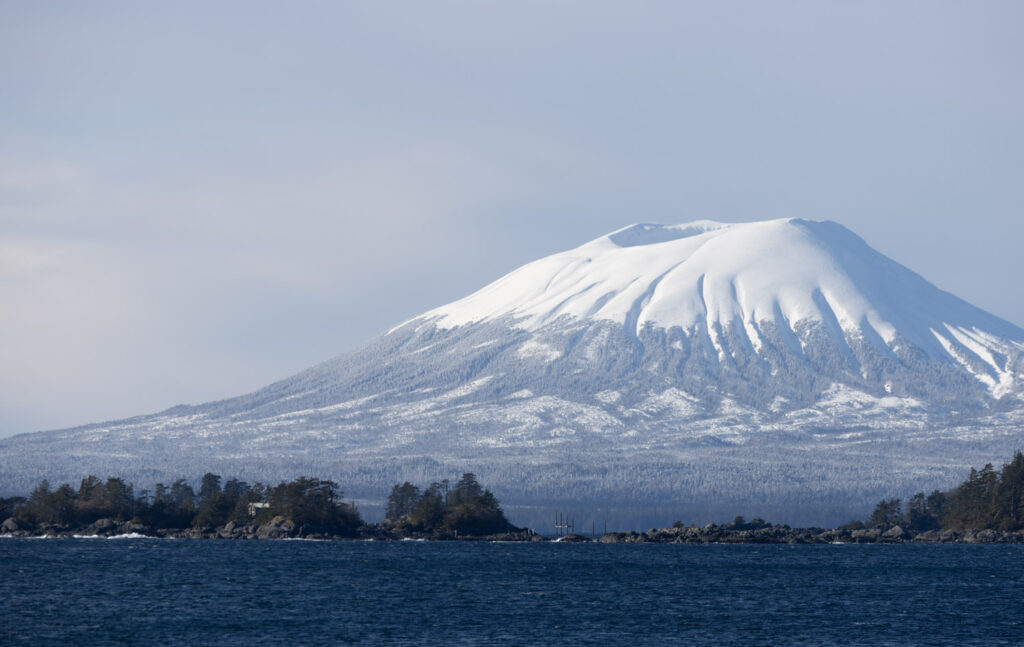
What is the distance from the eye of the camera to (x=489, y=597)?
99.5 metres

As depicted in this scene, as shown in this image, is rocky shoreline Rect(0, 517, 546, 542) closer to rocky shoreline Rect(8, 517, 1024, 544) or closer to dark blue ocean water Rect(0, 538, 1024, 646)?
rocky shoreline Rect(8, 517, 1024, 544)

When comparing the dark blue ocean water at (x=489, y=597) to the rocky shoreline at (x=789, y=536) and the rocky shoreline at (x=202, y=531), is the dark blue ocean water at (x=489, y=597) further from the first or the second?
the rocky shoreline at (x=789, y=536)

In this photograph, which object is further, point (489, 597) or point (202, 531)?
point (202, 531)

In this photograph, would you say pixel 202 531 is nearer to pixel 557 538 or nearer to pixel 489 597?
pixel 557 538

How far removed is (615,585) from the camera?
11162 centimetres

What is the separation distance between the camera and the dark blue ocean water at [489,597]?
7950 cm

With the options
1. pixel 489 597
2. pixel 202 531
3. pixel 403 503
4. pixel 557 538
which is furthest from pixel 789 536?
pixel 489 597

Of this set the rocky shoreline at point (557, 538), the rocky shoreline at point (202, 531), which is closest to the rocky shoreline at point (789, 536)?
the rocky shoreline at point (557, 538)

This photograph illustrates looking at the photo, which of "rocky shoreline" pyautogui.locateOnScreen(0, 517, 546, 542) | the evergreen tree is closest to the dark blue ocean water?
"rocky shoreline" pyautogui.locateOnScreen(0, 517, 546, 542)

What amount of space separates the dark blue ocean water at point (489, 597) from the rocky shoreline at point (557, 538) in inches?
781

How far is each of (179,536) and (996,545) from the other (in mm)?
95884

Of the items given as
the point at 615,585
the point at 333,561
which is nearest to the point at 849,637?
the point at 615,585

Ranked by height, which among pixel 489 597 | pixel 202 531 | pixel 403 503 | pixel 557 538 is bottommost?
pixel 489 597

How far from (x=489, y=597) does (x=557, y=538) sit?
88.5m
